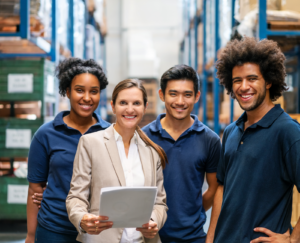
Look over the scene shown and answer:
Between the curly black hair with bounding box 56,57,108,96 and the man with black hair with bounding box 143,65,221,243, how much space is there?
0.44 meters

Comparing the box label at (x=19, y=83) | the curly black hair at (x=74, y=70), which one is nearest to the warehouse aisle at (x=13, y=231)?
the box label at (x=19, y=83)

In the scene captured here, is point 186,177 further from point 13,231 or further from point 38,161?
point 13,231

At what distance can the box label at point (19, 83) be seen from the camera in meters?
4.16

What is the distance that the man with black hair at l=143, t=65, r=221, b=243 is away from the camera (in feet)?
6.91

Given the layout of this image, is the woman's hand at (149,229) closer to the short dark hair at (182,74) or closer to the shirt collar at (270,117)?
the shirt collar at (270,117)

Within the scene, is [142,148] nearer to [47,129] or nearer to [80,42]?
[47,129]

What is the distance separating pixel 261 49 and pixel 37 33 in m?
3.03

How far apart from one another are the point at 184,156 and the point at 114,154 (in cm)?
53

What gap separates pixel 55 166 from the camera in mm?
2131

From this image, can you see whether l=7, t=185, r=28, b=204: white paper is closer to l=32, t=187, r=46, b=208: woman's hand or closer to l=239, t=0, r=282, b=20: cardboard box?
l=32, t=187, r=46, b=208: woman's hand

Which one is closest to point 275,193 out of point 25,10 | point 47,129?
point 47,129

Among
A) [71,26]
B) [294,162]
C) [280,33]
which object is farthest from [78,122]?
[71,26]

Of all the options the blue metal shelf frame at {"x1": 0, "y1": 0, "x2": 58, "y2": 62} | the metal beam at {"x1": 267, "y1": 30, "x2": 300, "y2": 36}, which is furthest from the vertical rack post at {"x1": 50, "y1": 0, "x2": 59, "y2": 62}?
the metal beam at {"x1": 267, "y1": 30, "x2": 300, "y2": 36}

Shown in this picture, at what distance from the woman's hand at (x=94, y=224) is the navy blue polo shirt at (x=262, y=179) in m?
0.68
